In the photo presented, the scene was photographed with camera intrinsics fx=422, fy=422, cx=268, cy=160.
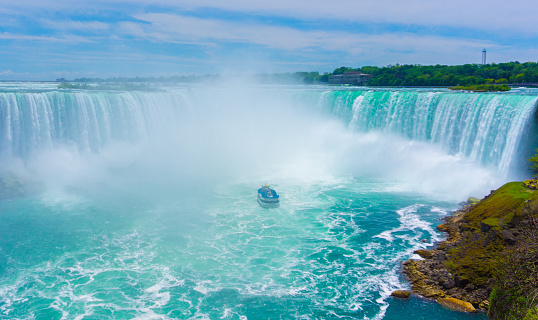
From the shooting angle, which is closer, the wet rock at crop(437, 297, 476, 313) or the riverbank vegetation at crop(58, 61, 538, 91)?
the wet rock at crop(437, 297, 476, 313)

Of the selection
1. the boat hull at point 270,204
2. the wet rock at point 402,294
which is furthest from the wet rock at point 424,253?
the boat hull at point 270,204

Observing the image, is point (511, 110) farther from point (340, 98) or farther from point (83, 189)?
point (83, 189)

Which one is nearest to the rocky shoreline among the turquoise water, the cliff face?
the cliff face

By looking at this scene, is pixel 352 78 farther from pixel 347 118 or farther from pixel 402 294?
pixel 402 294

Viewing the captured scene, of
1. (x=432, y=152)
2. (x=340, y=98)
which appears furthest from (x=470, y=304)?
(x=340, y=98)

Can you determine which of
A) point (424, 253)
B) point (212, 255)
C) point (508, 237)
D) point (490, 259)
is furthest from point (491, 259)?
point (212, 255)

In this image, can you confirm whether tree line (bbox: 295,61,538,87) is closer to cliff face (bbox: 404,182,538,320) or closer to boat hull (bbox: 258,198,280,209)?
cliff face (bbox: 404,182,538,320)
